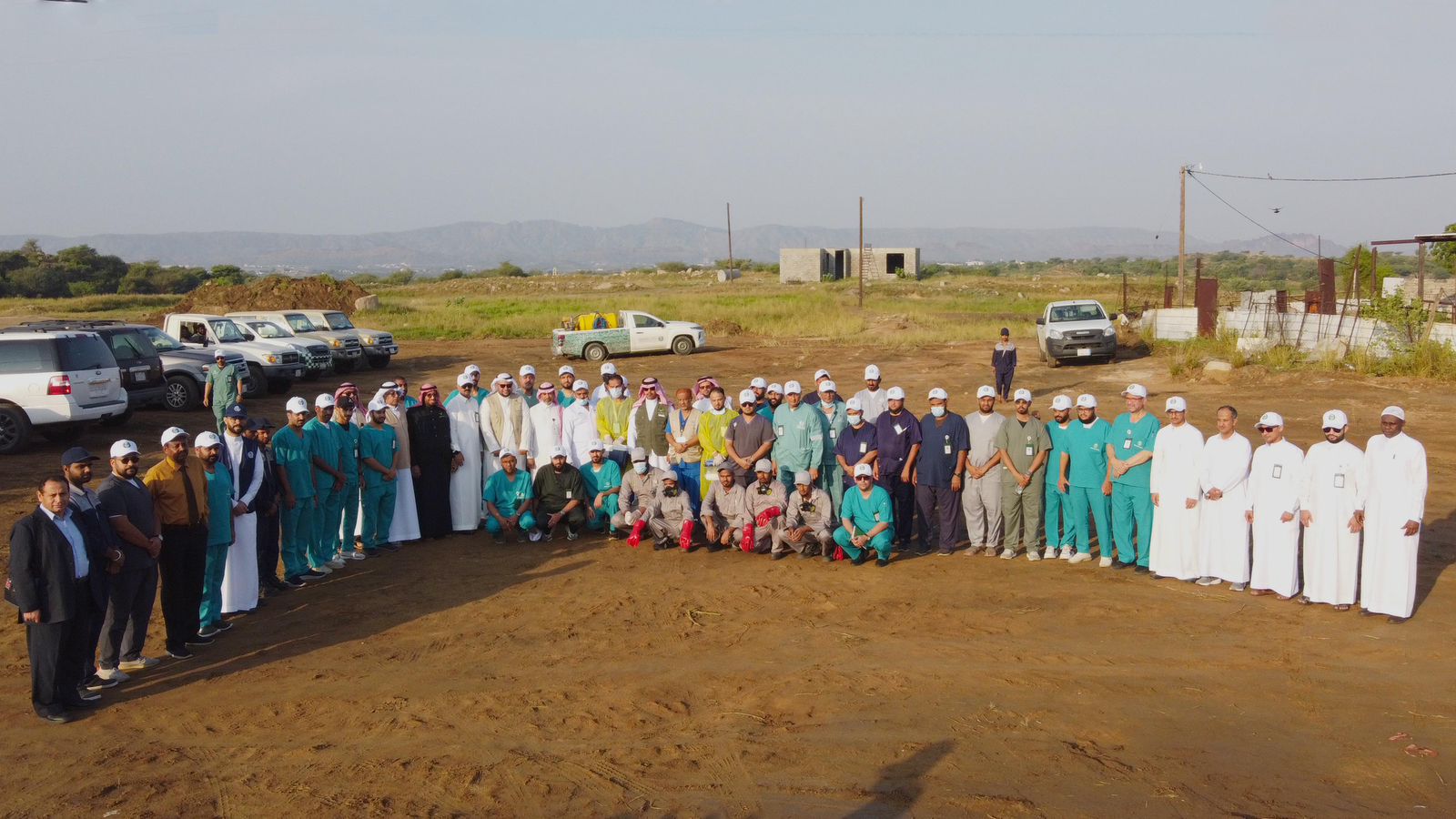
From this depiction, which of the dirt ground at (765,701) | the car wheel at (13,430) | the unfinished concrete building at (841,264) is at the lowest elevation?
the dirt ground at (765,701)

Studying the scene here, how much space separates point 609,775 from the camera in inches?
240

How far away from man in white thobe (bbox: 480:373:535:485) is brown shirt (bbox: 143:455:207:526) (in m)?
4.03

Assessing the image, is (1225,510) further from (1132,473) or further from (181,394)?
(181,394)

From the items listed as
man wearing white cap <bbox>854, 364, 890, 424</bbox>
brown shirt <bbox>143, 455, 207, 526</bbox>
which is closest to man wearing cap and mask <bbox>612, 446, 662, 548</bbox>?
man wearing white cap <bbox>854, 364, 890, 424</bbox>

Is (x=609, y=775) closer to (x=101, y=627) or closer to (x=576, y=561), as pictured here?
(x=101, y=627)

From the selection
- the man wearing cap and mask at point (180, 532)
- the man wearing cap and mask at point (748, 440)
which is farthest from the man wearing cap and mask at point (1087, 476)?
the man wearing cap and mask at point (180, 532)

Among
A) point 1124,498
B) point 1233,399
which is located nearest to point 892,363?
point 1233,399

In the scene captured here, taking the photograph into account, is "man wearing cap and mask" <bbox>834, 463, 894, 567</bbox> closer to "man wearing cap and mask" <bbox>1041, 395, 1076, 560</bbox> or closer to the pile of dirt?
"man wearing cap and mask" <bbox>1041, 395, 1076, 560</bbox>

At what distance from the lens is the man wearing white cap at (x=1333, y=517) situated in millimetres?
8523

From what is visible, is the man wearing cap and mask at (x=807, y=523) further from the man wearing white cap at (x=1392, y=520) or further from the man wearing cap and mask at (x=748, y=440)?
the man wearing white cap at (x=1392, y=520)

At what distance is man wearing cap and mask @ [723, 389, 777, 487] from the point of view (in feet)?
36.6

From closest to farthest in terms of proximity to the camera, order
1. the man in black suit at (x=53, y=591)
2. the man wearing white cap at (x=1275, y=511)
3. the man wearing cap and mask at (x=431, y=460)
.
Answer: the man in black suit at (x=53, y=591) → the man wearing white cap at (x=1275, y=511) → the man wearing cap and mask at (x=431, y=460)

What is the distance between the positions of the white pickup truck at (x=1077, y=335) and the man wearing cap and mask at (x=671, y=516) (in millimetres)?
16770

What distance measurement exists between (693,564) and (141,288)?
75184 mm
